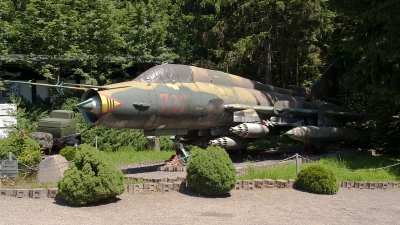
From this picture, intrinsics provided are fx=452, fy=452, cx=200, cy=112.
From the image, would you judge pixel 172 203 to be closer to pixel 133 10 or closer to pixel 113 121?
pixel 113 121

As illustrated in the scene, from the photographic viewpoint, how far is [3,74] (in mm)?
26672

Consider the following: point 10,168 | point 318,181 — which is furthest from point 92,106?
point 318,181

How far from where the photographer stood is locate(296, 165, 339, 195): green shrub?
12.1m

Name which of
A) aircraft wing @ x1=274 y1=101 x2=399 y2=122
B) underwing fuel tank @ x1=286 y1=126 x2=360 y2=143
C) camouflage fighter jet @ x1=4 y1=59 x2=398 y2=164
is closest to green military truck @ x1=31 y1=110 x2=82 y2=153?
camouflage fighter jet @ x1=4 y1=59 x2=398 y2=164

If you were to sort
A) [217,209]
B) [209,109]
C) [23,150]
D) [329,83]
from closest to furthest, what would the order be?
1. [217,209]
2. [23,150]
3. [209,109]
4. [329,83]

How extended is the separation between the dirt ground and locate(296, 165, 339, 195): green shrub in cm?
25

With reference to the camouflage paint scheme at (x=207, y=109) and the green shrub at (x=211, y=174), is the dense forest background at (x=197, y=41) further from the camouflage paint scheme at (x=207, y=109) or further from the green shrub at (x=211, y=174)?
the green shrub at (x=211, y=174)

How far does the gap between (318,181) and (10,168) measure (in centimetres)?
836

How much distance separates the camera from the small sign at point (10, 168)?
1233 cm

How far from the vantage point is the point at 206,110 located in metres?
→ 15.6

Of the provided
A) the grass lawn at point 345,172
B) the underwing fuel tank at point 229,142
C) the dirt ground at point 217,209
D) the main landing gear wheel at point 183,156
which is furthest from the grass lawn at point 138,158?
the dirt ground at point 217,209

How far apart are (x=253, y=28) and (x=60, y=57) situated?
11.6m

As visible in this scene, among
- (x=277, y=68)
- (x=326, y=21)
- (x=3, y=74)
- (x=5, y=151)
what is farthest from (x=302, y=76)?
(x=5, y=151)

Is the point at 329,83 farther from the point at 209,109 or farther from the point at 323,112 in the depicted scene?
the point at 209,109
